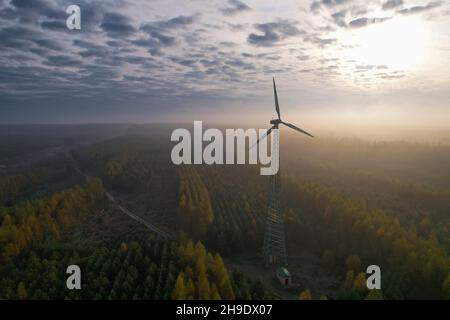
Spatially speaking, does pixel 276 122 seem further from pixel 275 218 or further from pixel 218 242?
pixel 218 242

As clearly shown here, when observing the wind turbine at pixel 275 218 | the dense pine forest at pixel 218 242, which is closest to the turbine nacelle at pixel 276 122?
the wind turbine at pixel 275 218

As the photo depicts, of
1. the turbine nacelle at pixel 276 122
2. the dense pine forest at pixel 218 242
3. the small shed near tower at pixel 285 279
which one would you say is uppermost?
the turbine nacelle at pixel 276 122

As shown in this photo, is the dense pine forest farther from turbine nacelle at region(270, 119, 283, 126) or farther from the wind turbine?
turbine nacelle at region(270, 119, 283, 126)

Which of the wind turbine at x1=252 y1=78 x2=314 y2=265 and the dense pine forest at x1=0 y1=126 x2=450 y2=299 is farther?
the wind turbine at x1=252 y1=78 x2=314 y2=265

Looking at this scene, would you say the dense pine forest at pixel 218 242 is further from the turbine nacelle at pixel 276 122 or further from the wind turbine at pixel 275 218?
the turbine nacelle at pixel 276 122

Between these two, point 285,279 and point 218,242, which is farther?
point 218,242

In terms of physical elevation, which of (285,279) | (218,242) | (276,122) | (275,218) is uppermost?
(276,122)

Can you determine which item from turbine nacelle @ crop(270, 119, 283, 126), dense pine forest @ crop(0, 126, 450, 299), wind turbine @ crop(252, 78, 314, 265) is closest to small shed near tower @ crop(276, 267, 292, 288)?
dense pine forest @ crop(0, 126, 450, 299)

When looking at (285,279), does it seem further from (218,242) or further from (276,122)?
(276,122)

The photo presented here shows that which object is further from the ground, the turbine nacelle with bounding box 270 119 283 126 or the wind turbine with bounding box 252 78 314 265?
the turbine nacelle with bounding box 270 119 283 126

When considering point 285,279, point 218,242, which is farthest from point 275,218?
point 218,242

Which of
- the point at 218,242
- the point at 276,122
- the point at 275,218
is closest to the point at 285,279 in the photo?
the point at 275,218

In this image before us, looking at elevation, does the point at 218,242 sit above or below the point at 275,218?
Result: below
